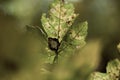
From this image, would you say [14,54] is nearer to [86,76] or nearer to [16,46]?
[16,46]

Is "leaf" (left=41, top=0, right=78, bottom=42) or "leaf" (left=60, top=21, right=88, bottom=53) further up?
"leaf" (left=41, top=0, right=78, bottom=42)

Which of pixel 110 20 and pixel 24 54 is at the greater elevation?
pixel 110 20

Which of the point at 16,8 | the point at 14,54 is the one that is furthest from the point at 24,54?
the point at 16,8

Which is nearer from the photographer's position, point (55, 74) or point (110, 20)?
point (55, 74)

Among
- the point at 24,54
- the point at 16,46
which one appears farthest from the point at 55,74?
the point at 16,46

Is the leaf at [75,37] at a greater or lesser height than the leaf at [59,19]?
lesser

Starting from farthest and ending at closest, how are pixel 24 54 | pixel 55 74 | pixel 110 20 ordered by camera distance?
pixel 110 20 → pixel 24 54 → pixel 55 74

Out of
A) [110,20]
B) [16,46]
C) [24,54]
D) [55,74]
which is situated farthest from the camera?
[110,20]
